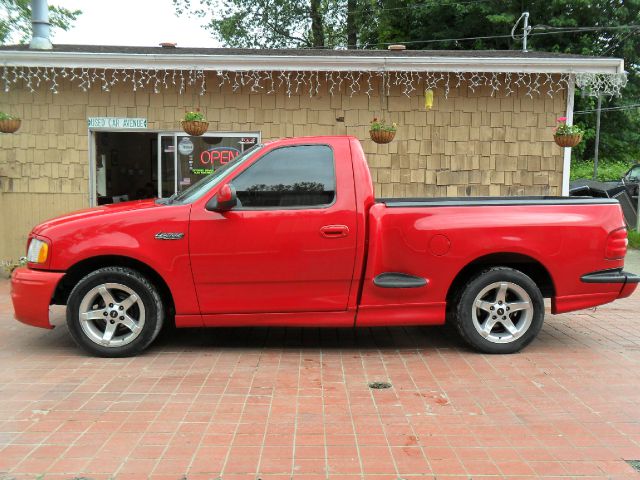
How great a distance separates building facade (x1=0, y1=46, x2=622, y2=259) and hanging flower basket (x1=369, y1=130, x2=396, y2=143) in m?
0.58

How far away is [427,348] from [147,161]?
647cm

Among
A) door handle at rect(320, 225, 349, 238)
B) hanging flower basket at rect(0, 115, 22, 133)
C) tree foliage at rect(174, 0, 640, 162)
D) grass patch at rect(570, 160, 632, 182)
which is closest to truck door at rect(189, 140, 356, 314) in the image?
door handle at rect(320, 225, 349, 238)

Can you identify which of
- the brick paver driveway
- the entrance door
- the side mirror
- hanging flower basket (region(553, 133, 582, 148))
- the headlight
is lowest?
the brick paver driveway

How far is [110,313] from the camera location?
5.14 m

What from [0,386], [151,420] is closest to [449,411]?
[151,420]

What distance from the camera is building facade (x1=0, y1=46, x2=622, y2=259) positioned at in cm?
895

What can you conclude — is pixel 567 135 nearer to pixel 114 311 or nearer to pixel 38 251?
pixel 114 311

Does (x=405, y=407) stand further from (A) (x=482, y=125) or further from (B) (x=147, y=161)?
(B) (x=147, y=161)

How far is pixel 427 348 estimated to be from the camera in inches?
222

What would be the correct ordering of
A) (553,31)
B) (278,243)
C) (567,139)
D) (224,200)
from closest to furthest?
(224,200) < (278,243) < (567,139) < (553,31)

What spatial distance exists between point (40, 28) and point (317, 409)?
7964mm

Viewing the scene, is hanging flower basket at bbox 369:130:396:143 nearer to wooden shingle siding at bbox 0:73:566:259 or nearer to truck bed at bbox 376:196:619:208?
wooden shingle siding at bbox 0:73:566:259

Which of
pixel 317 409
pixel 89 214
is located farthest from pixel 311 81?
pixel 317 409

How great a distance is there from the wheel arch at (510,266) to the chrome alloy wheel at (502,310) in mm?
226
